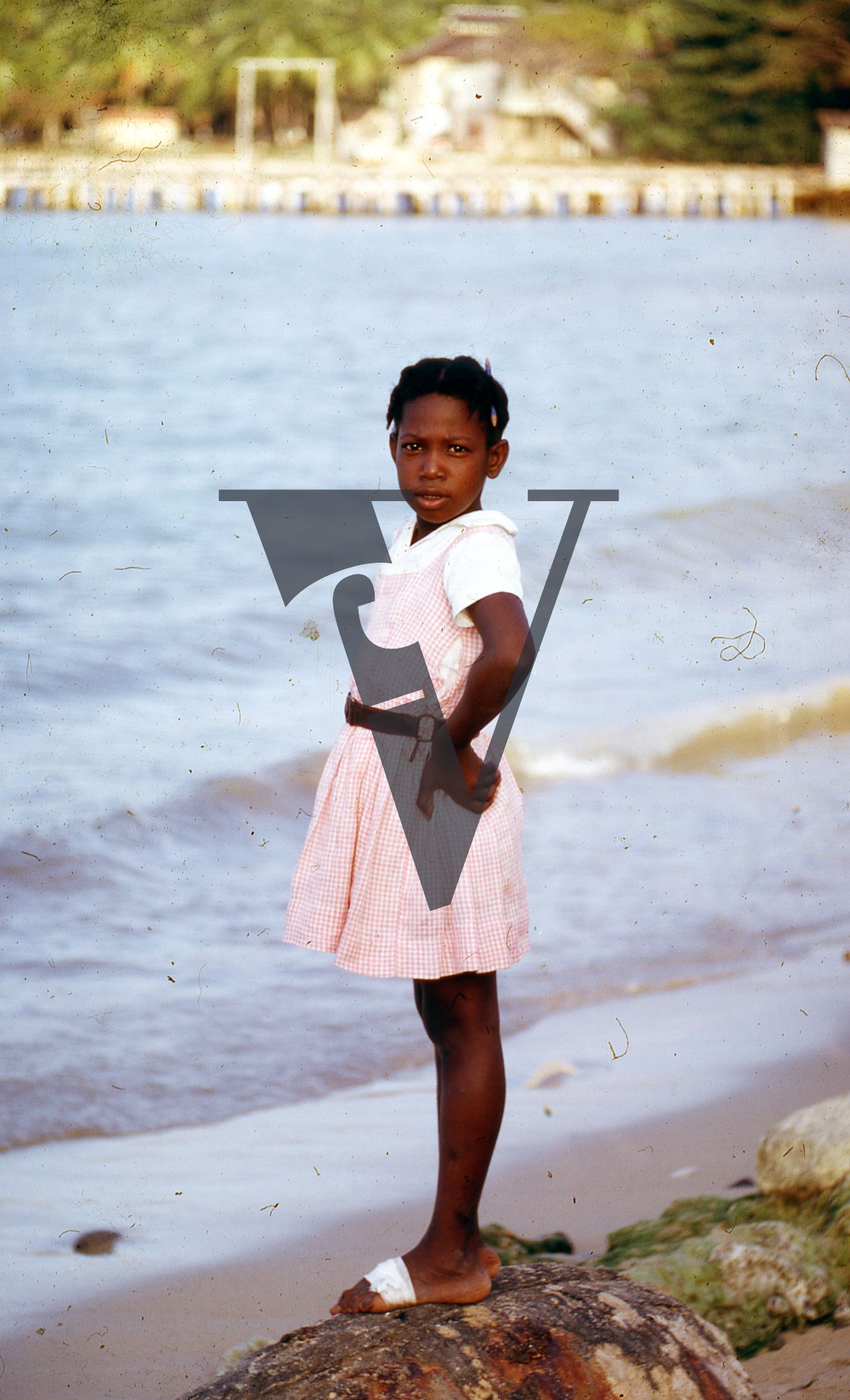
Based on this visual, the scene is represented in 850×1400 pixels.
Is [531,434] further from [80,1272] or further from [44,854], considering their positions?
[80,1272]

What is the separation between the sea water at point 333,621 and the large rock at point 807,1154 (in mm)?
844

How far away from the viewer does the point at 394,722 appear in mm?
1818

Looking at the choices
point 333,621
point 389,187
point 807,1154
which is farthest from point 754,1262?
point 333,621

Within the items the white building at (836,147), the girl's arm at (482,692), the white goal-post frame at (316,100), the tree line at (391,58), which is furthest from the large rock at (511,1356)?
the white building at (836,147)

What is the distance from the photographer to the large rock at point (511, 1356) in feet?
5.38

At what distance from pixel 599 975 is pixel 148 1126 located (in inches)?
48.9

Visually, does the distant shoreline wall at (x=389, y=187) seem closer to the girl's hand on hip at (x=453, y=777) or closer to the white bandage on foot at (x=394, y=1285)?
the girl's hand on hip at (x=453, y=777)

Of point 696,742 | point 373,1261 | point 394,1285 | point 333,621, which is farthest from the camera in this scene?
point 333,621

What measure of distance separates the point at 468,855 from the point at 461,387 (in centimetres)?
59

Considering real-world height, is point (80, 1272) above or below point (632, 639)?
above

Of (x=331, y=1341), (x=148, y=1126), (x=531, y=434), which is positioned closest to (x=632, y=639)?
(x=531, y=434)

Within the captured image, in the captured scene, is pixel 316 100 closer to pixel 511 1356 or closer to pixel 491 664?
pixel 491 664

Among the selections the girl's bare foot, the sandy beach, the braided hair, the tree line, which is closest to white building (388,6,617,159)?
the tree line

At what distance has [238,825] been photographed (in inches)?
174
